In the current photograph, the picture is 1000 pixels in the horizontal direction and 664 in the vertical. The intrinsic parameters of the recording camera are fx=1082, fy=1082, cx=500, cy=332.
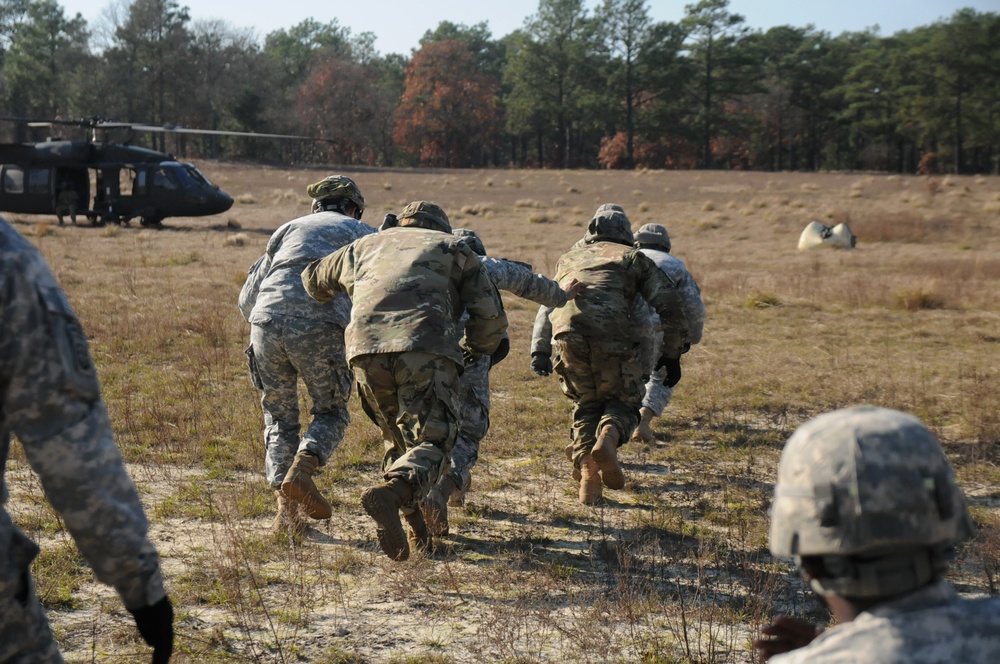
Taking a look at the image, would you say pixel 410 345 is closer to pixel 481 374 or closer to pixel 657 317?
pixel 481 374

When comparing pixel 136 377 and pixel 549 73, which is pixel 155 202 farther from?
pixel 549 73

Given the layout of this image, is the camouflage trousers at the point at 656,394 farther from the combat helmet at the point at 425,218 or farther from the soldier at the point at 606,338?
the combat helmet at the point at 425,218

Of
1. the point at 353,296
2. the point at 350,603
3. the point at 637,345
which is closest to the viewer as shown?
the point at 350,603

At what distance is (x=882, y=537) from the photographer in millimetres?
1780

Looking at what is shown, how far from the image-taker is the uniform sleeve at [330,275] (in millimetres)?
5309

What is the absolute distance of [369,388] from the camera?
5086 millimetres

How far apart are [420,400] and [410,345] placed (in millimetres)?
263

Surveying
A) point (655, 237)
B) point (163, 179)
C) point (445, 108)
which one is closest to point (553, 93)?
point (445, 108)

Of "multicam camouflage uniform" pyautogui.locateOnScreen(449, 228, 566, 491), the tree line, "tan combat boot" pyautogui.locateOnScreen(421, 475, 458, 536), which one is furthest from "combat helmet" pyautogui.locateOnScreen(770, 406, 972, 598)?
the tree line

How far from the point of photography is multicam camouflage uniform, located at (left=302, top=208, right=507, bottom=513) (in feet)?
16.0

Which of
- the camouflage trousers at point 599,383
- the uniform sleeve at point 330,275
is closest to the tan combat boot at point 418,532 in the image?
the uniform sleeve at point 330,275

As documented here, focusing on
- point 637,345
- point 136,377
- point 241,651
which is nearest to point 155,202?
point 136,377

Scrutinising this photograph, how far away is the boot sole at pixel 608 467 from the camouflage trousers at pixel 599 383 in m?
0.23

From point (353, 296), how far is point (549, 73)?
231ft
